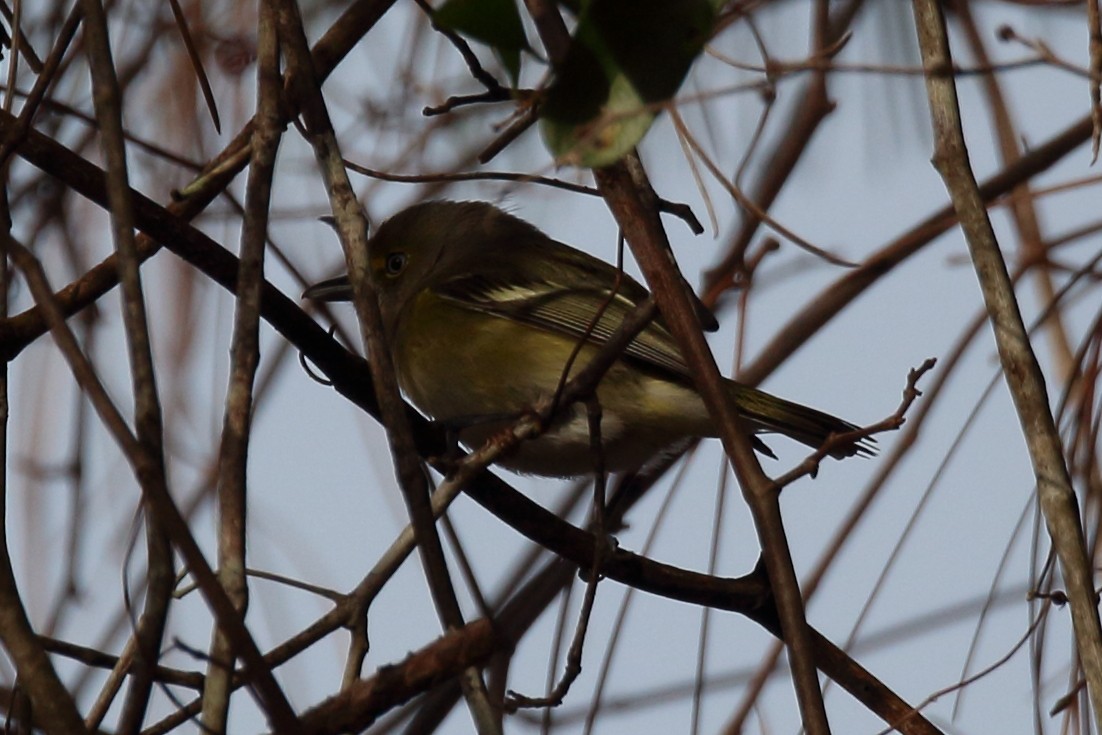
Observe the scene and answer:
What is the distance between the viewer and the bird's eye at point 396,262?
15.5 feet

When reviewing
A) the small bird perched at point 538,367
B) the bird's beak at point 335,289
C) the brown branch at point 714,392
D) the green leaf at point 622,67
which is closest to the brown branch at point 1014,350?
the brown branch at point 714,392

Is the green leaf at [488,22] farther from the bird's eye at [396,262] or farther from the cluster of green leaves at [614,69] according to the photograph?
the bird's eye at [396,262]

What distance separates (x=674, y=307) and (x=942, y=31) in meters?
0.52

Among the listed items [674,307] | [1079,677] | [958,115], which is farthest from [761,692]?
[958,115]

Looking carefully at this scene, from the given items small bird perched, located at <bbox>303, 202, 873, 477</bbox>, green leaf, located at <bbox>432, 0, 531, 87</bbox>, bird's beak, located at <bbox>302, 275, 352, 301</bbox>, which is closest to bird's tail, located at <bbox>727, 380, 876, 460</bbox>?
small bird perched, located at <bbox>303, 202, 873, 477</bbox>

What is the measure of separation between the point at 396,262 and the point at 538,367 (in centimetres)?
92

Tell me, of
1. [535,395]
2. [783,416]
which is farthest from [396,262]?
[783,416]

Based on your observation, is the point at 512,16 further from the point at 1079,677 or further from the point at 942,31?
the point at 1079,677

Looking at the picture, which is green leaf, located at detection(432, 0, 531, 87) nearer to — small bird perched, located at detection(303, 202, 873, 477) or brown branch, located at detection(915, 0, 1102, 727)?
brown branch, located at detection(915, 0, 1102, 727)

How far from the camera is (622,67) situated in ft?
5.42

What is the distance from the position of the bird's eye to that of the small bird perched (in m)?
0.19

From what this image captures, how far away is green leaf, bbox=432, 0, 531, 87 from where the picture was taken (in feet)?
5.65

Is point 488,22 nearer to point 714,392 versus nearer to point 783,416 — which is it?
point 714,392

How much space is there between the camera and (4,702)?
232 cm
